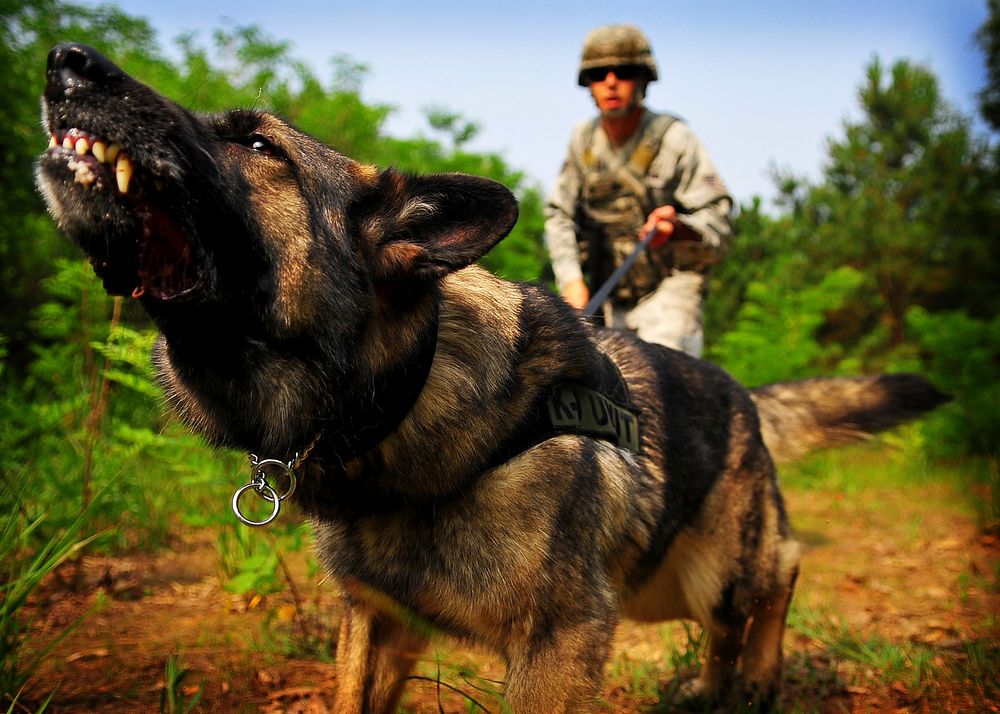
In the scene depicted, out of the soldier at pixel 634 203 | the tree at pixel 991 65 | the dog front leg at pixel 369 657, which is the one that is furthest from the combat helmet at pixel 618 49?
the tree at pixel 991 65

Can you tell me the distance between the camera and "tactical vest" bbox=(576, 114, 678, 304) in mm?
5367

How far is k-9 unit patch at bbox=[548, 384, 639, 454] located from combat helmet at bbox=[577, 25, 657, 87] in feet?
10.6

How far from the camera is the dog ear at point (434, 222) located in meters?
2.37

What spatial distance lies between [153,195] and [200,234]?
15cm

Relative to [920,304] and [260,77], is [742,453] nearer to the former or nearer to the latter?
[260,77]

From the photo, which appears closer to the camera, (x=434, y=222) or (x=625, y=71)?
(x=434, y=222)

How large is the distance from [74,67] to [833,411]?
3.74 metres

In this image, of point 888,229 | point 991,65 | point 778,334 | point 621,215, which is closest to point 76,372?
point 621,215

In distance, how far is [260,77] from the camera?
603 inches

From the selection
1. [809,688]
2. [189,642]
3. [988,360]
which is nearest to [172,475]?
[189,642]

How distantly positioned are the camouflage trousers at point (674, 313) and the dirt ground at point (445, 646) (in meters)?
1.74

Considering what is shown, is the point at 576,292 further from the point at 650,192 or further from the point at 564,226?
the point at 650,192

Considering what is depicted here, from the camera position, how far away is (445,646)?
2727mm

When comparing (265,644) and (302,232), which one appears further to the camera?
(265,644)
